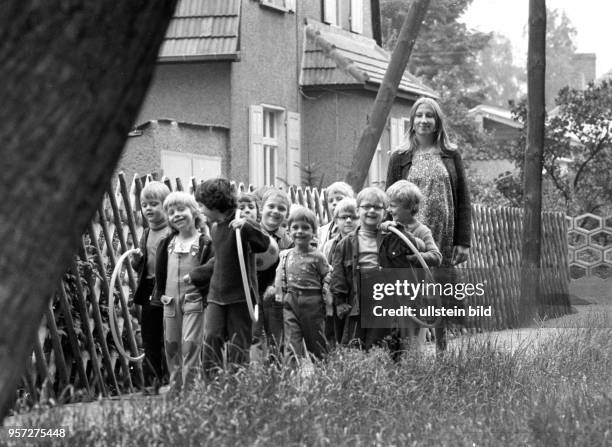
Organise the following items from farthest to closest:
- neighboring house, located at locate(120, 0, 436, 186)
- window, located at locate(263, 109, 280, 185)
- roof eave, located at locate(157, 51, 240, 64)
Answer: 1. window, located at locate(263, 109, 280, 185)
2. roof eave, located at locate(157, 51, 240, 64)
3. neighboring house, located at locate(120, 0, 436, 186)

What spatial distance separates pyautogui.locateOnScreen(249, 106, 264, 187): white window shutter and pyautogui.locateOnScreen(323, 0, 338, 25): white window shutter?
13.4 ft

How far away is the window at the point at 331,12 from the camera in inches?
1161

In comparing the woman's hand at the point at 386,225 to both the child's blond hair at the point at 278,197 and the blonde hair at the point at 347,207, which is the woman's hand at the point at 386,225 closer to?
the blonde hair at the point at 347,207

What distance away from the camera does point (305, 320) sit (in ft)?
32.5

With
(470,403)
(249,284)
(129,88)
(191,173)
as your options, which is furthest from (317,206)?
(129,88)

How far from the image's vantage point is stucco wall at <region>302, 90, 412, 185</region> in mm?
28500

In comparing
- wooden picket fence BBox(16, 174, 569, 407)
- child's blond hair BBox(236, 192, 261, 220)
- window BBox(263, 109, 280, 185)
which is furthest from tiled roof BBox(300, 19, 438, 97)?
child's blond hair BBox(236, 192, 261, 220)

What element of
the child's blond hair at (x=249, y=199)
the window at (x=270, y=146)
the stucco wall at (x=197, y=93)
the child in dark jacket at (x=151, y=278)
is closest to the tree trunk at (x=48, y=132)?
the child in dark jacket at (x=151, y=278)

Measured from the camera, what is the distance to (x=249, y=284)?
9.14 meters

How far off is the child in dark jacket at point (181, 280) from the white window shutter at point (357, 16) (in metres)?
22.4

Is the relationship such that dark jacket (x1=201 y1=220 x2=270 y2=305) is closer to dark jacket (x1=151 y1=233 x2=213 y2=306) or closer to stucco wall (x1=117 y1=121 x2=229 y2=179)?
dark jacket (x1=151 y1=233 x2=213 y2=306)

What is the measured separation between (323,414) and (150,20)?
9.32ft

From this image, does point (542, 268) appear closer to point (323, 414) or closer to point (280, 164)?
point (280, 164)

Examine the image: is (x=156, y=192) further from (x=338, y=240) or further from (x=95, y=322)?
(x=338, y=240)
